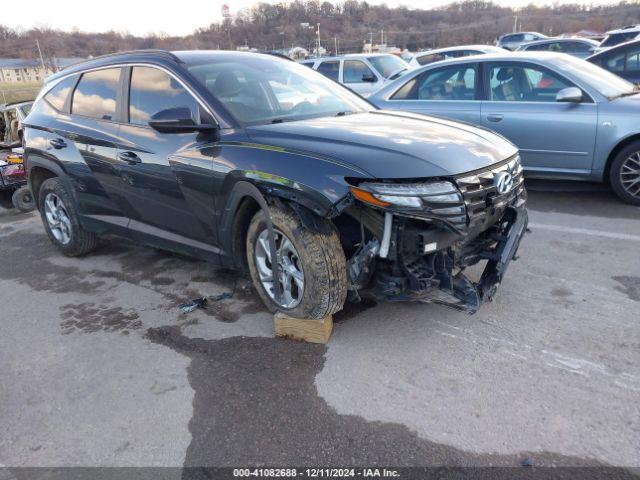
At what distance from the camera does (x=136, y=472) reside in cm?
237

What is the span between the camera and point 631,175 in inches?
214

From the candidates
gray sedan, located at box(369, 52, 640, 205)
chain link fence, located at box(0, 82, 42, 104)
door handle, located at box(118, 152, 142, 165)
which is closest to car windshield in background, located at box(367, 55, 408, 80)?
gray sedan, located at box(369, 52, 640, 205)

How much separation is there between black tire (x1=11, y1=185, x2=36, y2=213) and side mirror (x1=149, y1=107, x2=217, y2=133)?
15.8 feet

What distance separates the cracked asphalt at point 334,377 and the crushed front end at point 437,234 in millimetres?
405

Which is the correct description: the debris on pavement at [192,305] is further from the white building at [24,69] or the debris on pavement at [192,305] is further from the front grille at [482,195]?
the white building at [24,69]

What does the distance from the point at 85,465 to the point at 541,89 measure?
5743mm

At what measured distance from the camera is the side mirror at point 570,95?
5405 mm

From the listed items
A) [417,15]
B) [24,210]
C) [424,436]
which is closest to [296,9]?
[417,15]

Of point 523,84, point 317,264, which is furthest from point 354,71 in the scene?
point 317,264

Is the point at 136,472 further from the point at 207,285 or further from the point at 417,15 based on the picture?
the point at 417,15

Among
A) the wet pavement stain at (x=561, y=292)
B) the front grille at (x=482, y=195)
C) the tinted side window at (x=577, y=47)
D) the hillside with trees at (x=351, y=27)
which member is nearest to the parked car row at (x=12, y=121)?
the front grille at (x=482, y=195)

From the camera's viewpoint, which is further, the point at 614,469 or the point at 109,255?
the point at 109,255

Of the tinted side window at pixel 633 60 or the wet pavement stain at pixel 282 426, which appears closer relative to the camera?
the wet pavement stain at pixel 282 426

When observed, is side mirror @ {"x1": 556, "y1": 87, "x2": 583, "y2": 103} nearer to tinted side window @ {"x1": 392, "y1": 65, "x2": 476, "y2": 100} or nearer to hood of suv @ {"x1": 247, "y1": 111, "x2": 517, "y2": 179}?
tinted side window @ {"x1": 392, "y1": 65, "x2": 476, "y2": 100}
